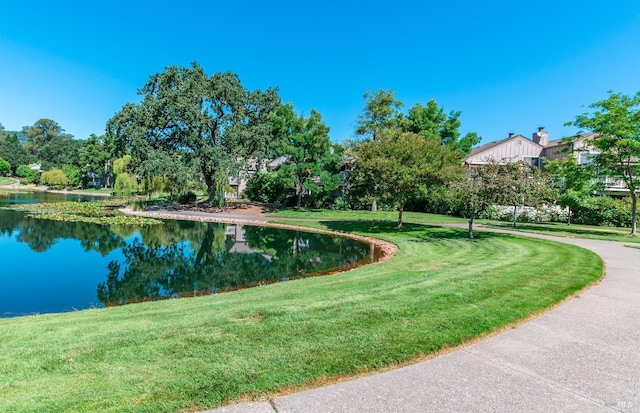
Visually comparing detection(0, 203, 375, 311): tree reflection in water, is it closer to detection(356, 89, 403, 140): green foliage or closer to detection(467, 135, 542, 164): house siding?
detection(356, 89, 403, 140): green foliage

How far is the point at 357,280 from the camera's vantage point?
27.3 ft

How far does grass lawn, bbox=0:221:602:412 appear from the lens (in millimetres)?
3201

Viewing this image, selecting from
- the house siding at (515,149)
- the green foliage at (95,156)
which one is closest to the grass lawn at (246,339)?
the house siding at (515,149)

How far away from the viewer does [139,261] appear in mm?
12953

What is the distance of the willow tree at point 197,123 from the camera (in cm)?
3122

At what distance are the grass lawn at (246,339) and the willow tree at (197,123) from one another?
26906 millimetres

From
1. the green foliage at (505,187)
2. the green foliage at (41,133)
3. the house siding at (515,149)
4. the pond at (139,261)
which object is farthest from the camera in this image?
the green foliage at (41,133)

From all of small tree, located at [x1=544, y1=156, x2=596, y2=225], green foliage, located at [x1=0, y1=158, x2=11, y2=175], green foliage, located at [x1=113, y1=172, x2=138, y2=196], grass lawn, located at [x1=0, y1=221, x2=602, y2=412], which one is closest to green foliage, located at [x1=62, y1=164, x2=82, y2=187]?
green foliage, located at [x1=0, y1=158, x2=11, y2=175]

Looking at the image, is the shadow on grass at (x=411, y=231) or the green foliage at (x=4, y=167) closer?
the shadow on grass at (x=411, y=231)

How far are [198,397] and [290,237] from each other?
16760 mm

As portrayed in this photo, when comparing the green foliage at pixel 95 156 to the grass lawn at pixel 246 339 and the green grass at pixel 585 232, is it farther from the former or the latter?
the grass lawn at pixel 246 339

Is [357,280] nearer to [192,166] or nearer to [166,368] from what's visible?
[166,368]

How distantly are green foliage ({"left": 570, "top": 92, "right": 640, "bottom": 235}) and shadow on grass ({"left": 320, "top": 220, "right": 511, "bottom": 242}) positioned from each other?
25.3 feet

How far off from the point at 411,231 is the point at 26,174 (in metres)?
93.7
